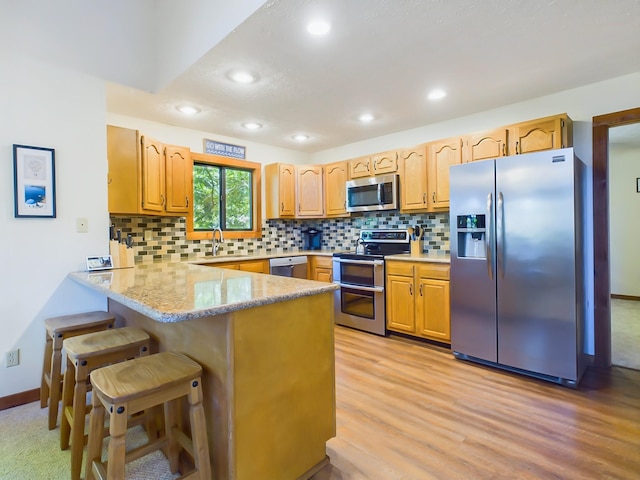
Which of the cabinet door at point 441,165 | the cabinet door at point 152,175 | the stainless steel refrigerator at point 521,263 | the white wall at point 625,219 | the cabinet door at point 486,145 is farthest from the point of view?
the white wall at point 625,219

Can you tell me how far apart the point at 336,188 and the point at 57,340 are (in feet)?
11.4

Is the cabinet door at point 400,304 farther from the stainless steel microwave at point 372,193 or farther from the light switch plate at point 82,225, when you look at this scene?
the light switch plate at point 82,225

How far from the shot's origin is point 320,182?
479cm

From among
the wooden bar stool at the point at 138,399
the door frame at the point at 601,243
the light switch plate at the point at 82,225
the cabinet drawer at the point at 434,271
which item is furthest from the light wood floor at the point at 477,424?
the light switch plate at the point at 82,225

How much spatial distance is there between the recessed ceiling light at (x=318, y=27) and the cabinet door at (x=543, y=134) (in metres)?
2.02

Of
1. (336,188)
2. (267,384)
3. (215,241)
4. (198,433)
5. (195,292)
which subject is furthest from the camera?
(336,188)

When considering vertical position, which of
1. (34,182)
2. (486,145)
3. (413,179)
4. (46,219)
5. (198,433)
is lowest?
(198,433)

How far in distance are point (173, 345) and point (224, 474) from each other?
64 centimetres

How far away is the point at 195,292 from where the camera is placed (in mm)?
1515

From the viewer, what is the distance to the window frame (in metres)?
4.08

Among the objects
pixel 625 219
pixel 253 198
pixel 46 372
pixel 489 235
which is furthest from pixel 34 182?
pixel 625 219

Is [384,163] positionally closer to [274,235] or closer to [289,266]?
[289,266]

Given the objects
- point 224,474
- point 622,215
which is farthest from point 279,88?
point 622,215

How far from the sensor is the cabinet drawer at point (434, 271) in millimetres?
3236
